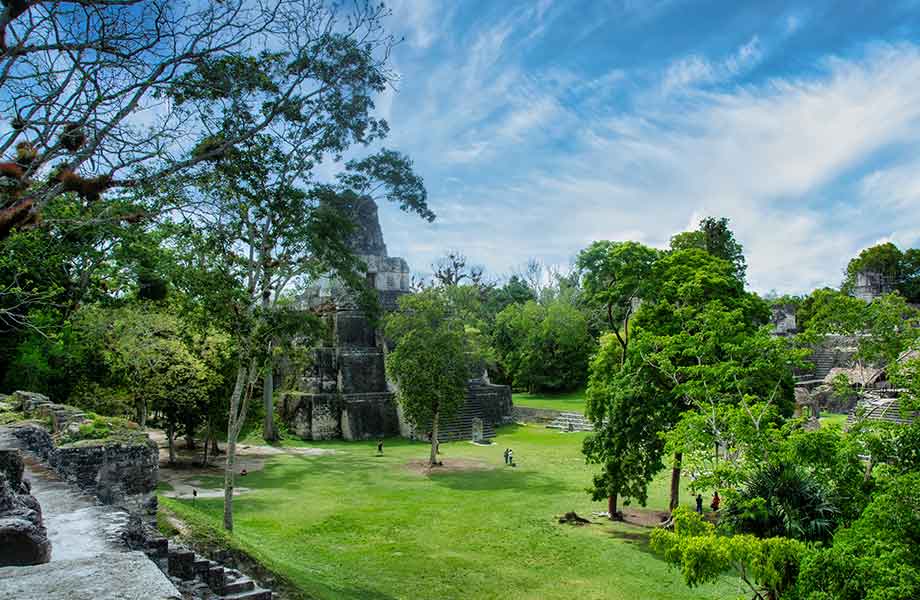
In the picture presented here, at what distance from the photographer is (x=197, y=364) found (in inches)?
680

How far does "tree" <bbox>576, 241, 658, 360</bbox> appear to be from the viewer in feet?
44.5

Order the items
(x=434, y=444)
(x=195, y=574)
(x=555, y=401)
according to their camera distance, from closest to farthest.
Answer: (x=195, y=574)
(x=434, y=444)
(x=555, y=401)

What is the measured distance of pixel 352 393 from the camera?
2736 centimetres

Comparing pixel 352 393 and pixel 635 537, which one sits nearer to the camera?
pixel 635 537

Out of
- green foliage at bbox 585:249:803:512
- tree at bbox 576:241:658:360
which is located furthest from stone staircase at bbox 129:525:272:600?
tree at bbox 576:241:658:360

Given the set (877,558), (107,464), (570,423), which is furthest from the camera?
(570,423)

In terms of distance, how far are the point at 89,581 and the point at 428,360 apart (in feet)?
55.4

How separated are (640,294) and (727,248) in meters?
16.9

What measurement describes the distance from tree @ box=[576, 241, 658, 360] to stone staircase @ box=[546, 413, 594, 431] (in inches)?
550

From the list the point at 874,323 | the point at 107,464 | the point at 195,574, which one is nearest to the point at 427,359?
the point at 107,464

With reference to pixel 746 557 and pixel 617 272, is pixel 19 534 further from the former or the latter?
pixel 617 272

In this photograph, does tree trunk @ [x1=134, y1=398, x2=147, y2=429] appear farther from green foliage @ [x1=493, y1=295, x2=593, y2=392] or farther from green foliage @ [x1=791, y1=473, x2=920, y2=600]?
green foliage @ [x1=493, y1=295, x2=593, y2=392]

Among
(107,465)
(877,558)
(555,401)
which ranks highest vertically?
A: (107,465)

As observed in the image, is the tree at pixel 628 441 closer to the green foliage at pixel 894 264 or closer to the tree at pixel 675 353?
the tree at pixel 675 353
